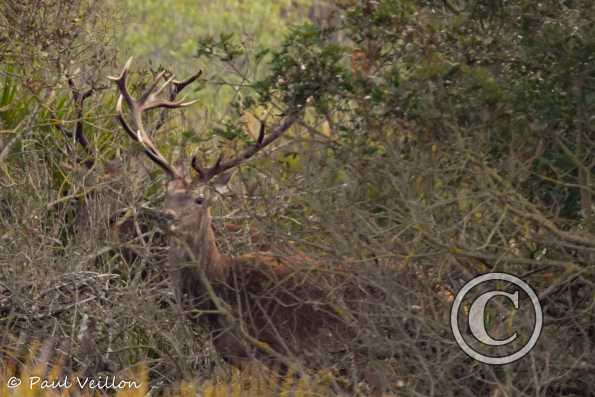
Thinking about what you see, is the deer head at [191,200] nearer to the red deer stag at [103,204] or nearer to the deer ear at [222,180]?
the deer ear at [222,180]

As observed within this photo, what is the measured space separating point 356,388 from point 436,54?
5.22 ft

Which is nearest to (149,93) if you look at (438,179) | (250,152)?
(250,152)

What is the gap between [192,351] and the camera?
851cm

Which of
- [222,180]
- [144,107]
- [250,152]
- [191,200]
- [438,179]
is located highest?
[438,179]

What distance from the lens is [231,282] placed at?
8641 mm

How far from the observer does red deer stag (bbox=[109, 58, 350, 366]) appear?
313 inches

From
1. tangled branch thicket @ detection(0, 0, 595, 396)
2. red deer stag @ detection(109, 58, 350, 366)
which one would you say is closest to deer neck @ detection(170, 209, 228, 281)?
red deer stag @ detection(109, 58, 350, 366)

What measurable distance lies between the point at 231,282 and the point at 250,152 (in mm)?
973

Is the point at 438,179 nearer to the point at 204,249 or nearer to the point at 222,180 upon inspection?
the point at 222,180

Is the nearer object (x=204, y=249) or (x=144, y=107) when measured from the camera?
(x=204, y=249)

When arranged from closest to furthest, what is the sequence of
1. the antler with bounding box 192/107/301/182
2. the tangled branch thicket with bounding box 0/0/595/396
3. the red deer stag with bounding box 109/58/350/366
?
1. the tangled branch thicket with bounding box 0/0/595/396
2. the antler with bounding box 192/107/301/182
3. the red deer stag with bounding box 109/58/350/366

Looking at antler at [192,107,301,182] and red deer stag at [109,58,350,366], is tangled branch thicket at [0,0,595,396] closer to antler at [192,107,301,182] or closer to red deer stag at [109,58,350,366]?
antler at [192,107,301,182]

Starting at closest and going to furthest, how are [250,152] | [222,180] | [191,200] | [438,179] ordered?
[438,179] → [250,152] → [222,180] → [191,200]

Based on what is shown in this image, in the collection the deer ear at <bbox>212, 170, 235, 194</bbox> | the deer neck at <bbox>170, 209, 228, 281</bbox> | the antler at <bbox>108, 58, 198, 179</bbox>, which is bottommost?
the deer neck at <bbox>170, 209, 228, 281</bbox>
